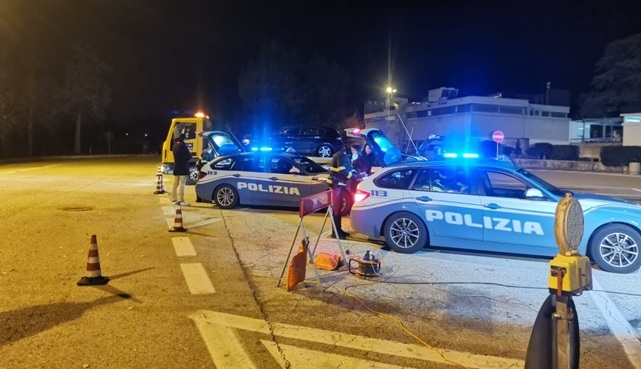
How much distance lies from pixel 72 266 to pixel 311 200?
3.50 meters

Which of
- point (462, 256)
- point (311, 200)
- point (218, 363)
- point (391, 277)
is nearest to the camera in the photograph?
point (218, 363)

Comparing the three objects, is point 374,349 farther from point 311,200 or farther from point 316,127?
point 316,127

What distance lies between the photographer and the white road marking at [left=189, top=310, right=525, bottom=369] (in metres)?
4.44

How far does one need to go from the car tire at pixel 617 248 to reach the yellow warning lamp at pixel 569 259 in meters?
4.56

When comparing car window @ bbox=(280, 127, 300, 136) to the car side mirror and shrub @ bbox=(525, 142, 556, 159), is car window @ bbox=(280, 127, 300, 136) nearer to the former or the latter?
the car side mirror

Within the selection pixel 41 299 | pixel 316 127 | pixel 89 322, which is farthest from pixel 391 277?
pixel 316 127

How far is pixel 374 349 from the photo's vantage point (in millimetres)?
4629

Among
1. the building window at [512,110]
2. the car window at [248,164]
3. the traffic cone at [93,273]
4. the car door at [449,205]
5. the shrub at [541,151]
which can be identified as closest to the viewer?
the traffic cone at [93,273]

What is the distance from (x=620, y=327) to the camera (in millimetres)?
5250

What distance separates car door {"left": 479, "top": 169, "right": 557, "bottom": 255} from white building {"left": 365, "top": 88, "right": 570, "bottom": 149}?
3728cm

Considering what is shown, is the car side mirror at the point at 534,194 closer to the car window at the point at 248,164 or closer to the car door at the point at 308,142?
the car window at the point at 248,164

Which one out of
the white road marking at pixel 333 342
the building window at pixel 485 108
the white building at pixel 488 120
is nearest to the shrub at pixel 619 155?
the white building at pixel 488 120

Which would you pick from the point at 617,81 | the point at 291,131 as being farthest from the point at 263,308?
the point at 617,81

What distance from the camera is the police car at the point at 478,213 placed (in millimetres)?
7242
